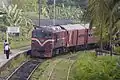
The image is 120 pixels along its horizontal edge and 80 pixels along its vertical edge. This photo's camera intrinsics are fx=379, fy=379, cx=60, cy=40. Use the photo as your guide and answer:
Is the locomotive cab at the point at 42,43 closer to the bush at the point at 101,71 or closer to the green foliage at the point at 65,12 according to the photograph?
the bush at the point at 101,71

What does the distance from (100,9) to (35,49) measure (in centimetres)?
1006

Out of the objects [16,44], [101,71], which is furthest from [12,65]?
[16,44]

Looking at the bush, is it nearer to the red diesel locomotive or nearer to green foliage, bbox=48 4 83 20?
the red diesel locomotive

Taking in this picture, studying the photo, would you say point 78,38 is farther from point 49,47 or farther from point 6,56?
point 6,56

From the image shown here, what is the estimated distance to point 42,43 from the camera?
90.7 ft

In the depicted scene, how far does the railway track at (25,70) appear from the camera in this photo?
19731 millimetres

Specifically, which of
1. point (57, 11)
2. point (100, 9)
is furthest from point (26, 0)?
point (100, 9)

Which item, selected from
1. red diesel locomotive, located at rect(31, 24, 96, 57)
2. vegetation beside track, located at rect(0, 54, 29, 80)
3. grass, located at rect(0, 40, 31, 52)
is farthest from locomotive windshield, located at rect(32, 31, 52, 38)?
grass, located at rect(0, 40, 31, 52)

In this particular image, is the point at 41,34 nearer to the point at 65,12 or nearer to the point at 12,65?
the point at 12,65

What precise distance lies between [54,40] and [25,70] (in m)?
6.25

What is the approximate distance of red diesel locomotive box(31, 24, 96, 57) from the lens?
27.5 meters

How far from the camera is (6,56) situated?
957 inches

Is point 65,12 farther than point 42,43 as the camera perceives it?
Yes

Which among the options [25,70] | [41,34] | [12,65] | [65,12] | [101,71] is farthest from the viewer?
[65,12]
